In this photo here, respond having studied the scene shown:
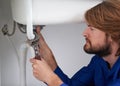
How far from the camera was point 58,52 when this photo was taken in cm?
125

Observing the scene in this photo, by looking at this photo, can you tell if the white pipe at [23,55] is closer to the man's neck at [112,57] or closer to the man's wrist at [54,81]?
the man's wrist at [54,81]

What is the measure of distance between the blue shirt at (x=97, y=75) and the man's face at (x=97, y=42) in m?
0.06

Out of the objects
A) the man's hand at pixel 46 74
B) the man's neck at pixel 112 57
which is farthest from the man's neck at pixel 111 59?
the man's hand at pixel 46 74

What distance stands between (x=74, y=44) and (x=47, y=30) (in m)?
0.14

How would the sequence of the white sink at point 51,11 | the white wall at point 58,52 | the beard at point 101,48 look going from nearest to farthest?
the white sink at point 51,11
the beard at point 101,48
the white wall at point 58,52

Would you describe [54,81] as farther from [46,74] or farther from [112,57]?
[112,57]

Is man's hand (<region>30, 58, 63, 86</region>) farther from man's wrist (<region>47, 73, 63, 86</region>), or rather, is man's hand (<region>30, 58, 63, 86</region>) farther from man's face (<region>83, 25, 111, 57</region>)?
man's face (<region>83, 25, 111, 57</region>)

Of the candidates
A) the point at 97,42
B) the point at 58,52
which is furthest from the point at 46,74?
the point at 58,52

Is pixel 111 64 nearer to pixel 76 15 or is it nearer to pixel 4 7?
pixel 76 15

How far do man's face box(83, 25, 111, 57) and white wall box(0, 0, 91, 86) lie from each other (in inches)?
11.1

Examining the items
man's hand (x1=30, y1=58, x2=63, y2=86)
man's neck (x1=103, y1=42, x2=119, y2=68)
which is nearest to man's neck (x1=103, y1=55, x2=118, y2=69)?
man's neck (x1=103, y1=42, x2=119, y2=68)

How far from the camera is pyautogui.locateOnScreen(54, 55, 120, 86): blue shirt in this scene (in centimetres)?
90

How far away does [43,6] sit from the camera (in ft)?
2.67

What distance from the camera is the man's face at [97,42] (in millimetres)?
900
